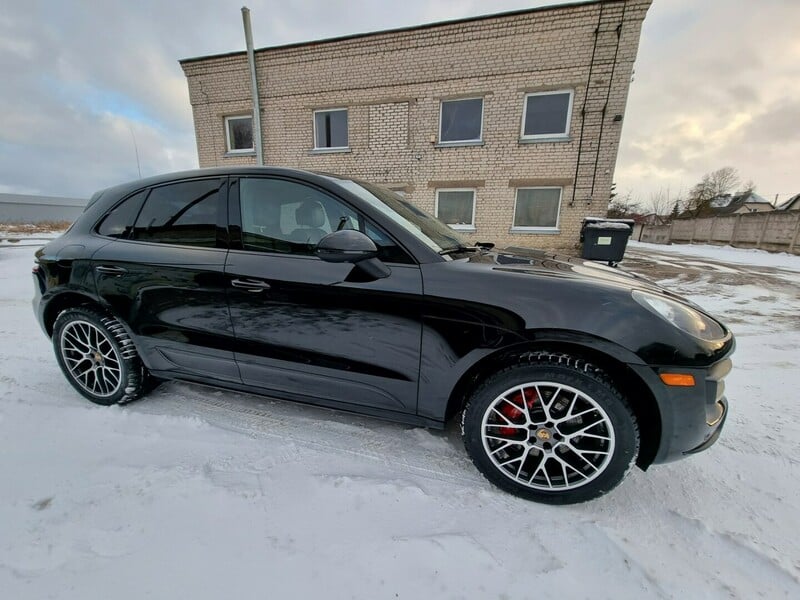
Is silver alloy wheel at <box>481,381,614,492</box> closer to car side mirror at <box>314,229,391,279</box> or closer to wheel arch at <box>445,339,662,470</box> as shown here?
wheel arch at <box>445,339,662,470</box>

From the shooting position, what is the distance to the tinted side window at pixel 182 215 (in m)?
2.07

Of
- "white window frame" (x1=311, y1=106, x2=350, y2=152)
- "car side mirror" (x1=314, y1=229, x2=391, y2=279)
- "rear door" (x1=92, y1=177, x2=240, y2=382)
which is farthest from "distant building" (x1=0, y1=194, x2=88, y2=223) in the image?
"car side mirror" (x1=314, y1=229, x2=391, y2=279)

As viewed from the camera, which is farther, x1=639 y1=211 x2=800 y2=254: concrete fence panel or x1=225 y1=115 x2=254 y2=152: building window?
x1=639 y1=211 x2=800 y2=254: concrete fence panel

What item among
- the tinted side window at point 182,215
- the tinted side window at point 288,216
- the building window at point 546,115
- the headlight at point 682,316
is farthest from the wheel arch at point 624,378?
the building window at point 546,115

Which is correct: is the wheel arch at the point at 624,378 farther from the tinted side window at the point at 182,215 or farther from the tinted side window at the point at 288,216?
the tinted side window at the point at 182,215

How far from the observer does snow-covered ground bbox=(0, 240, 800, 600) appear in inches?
50.2

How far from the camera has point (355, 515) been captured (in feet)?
5.05

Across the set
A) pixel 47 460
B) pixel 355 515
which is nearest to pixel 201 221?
pixel 47 460

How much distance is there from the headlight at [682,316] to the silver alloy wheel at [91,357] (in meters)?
3.19

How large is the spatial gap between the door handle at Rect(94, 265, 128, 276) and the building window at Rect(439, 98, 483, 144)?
824cm

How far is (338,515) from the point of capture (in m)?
1.54

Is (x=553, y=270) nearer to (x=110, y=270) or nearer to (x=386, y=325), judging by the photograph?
(x=386, y=325)

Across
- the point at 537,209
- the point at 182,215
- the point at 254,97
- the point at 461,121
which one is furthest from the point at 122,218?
the point at 254,97

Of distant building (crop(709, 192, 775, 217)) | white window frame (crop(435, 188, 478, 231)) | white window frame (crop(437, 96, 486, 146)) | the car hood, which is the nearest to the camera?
the car hood
